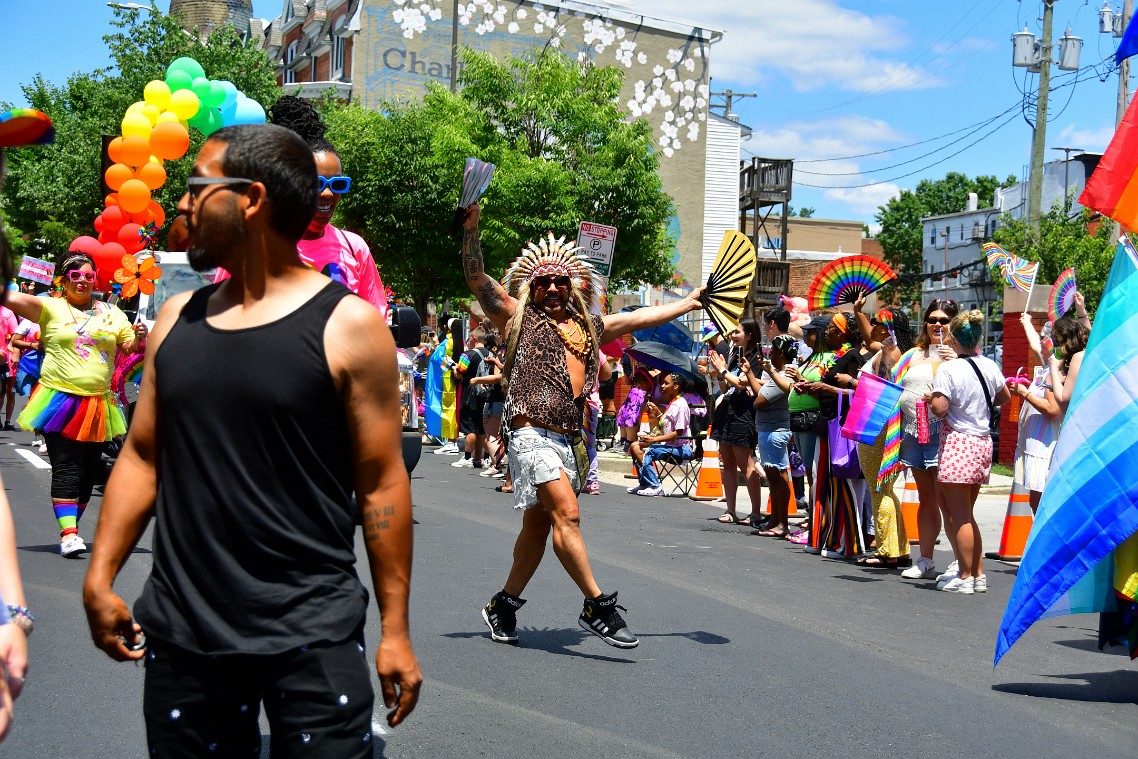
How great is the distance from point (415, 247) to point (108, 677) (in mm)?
29349

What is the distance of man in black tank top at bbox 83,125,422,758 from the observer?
2713mm

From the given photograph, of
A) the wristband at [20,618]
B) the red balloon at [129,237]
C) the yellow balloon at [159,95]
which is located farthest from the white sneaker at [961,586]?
the wristband at [20,618]

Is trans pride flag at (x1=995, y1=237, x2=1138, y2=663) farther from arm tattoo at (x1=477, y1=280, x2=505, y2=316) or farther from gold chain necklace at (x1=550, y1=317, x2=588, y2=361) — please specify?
arm tattoo at (x1=477, y1=280, x2=505, y2=316)

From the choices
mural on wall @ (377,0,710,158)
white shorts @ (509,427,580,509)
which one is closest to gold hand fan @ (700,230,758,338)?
white shorts @ (509,427,580,509)

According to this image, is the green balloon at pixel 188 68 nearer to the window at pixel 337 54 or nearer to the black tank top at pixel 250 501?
the black tank top at pixel 250 501

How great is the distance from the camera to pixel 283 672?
270cm

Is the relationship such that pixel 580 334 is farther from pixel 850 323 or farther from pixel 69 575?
pixel 850 323

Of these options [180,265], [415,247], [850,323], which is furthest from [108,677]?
[415,247]

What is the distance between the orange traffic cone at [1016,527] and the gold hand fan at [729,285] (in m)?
4.89

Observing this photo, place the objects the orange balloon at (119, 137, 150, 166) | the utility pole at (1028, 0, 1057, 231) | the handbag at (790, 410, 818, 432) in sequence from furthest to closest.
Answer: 1. the utility pole at (1028, 0, 1057, 231)
2. the handbag at (790, 410, 818, 432)
3. the orange balloon at (119, 137, 150, 166)

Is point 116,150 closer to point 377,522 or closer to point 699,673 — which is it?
point 699,673

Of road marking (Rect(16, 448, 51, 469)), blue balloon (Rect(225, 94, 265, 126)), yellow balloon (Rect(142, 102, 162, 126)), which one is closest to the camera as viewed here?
blue balloon (Rect(225, 94, 265, 126))

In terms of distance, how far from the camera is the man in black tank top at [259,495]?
8.90 feet

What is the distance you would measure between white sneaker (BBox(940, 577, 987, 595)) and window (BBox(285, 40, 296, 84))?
47.5m
